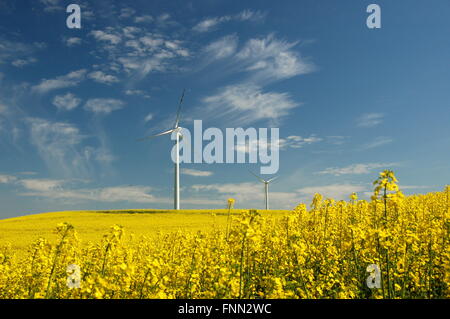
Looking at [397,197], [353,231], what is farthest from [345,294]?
[397,197]

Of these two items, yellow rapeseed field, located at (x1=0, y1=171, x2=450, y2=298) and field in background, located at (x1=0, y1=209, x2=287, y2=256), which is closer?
yellow rapeseed field, located at (x1=0, y1=171, x2=450, y2=298)

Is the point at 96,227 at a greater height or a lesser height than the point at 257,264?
greater

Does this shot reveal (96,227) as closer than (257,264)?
No

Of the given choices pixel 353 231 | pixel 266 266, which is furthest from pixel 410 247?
pixel 266 266

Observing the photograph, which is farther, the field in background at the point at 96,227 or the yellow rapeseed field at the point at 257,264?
the field in background at the point at 96,227
